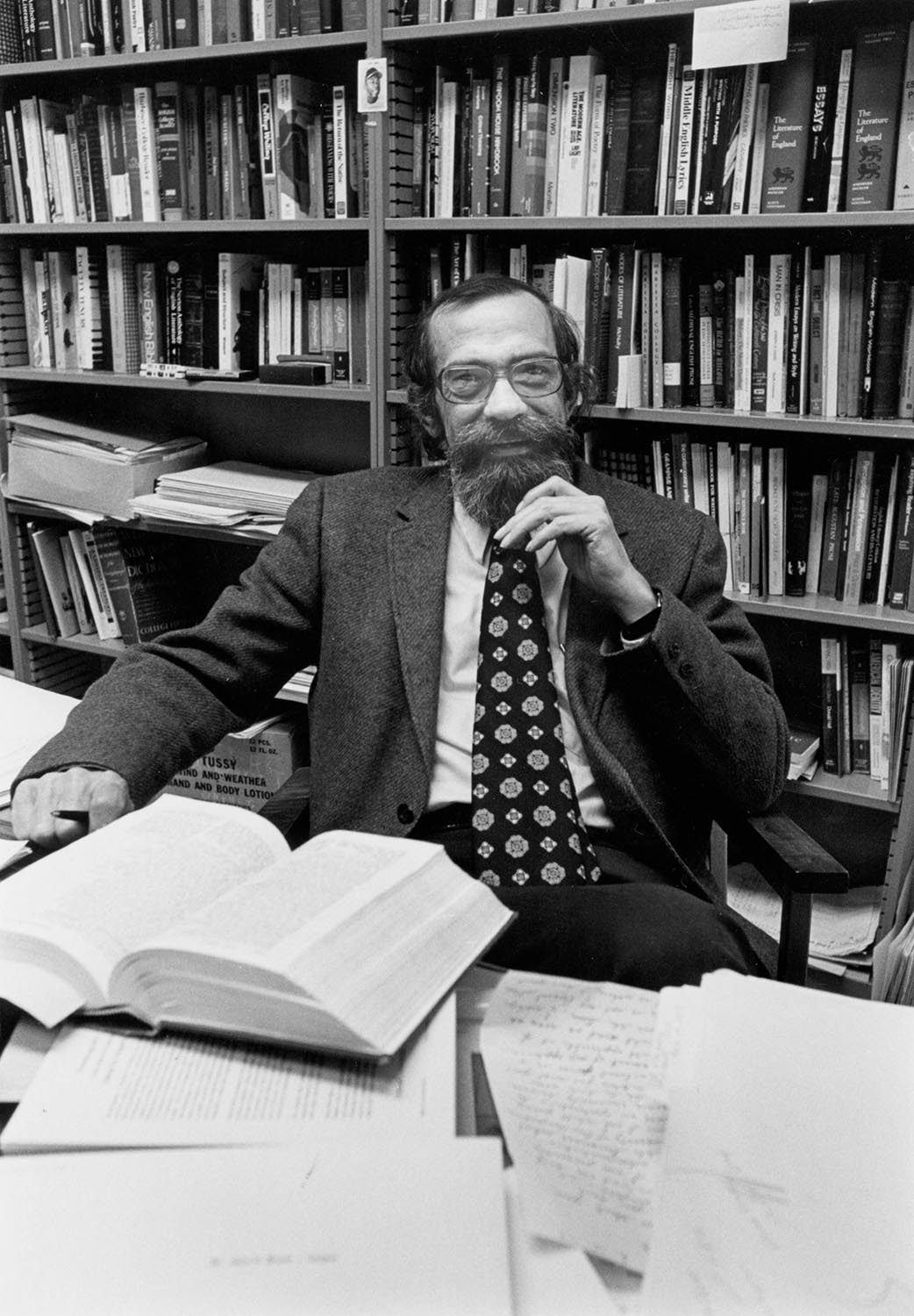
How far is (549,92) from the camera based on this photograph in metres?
1.89

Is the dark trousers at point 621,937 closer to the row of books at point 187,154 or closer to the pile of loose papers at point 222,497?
the pile of loose papers at point 222,497

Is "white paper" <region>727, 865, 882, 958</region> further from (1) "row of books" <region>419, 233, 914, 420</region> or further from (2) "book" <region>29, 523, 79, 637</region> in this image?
(2) "book" <region>29, 523, 79, 637</region>

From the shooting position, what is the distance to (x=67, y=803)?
3.58 feet

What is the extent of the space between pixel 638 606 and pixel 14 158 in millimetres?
1986

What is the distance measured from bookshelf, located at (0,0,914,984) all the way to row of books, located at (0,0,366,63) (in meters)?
0.04

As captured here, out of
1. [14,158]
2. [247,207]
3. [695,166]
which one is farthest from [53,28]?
[695,166]

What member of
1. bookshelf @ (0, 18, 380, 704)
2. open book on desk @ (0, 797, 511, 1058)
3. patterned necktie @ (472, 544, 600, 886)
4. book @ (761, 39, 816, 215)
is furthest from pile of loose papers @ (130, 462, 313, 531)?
open book on desk @ (0, 797, 511, 1058)

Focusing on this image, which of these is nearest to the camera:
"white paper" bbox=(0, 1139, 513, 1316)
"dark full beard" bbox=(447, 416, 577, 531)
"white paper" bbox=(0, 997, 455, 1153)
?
"white paper" bbox=(0, 1139, 513, 1316)

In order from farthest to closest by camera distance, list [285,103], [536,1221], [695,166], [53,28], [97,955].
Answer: [53,28] < [285,103] < [695,166] < [97,955] < [536,1221]

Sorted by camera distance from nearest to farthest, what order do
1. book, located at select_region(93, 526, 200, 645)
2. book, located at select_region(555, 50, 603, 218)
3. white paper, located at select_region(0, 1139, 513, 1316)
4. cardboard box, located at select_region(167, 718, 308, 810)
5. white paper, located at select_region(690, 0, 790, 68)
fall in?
white paper, located at select_region(0, 1139, 513, 1316) → white paper, located at select_region(690, 0, 790, 68) → book, located at select_region(555, 50, 603, 218) → cardboard box, located at select_region(167, 718, 308, 810) → book, located at select_region(93, 526, 200, 645)

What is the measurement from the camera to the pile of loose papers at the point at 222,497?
228 cm

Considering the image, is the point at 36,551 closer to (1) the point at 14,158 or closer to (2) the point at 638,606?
(1) the point at 14,158

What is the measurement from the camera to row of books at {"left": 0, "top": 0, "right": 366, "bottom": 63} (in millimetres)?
2039

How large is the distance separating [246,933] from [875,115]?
1626mm
